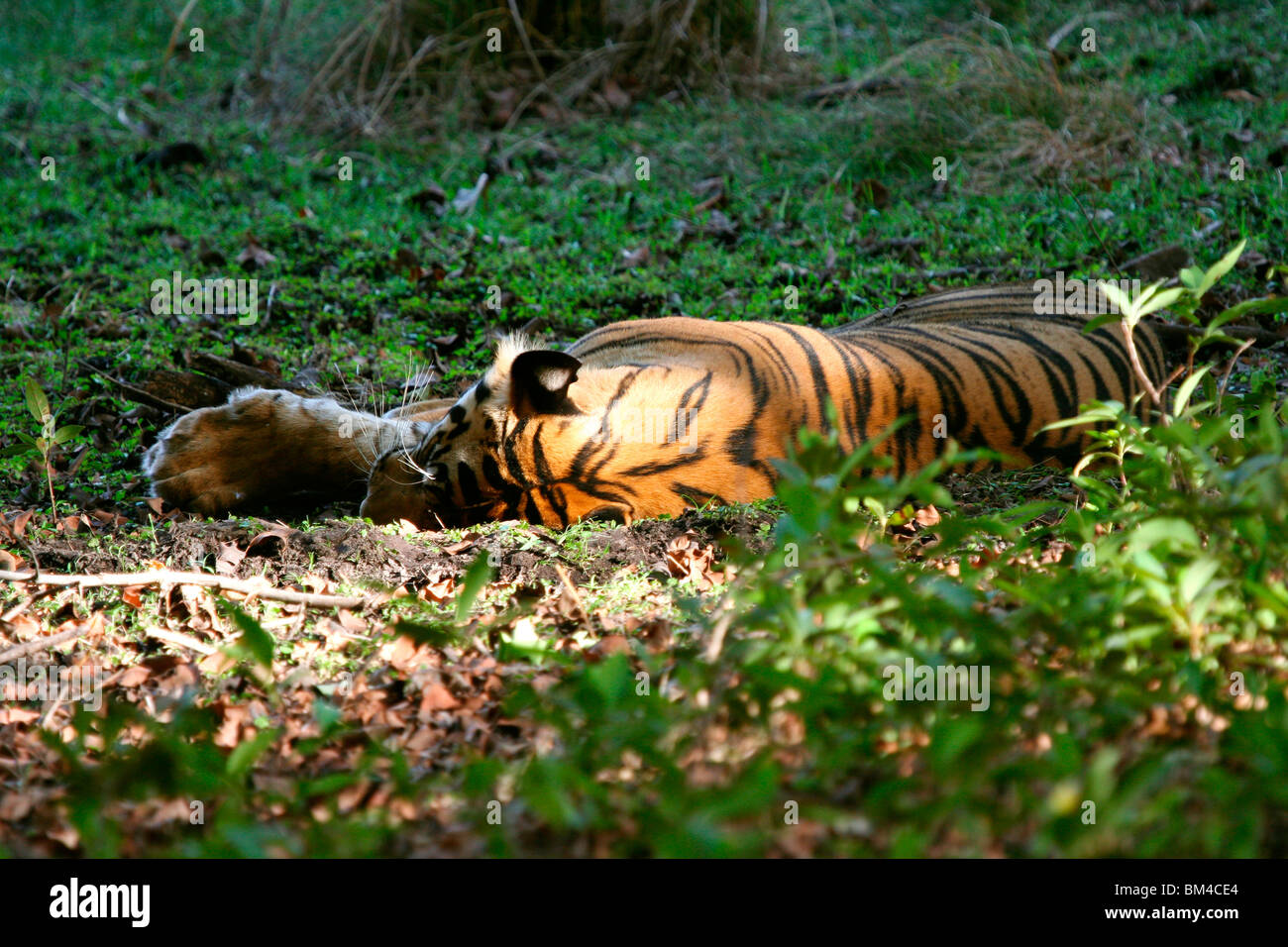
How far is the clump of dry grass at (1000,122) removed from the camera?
653 cm

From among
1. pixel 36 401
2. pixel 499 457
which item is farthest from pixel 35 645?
pixel 499 457

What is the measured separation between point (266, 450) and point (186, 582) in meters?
1.10

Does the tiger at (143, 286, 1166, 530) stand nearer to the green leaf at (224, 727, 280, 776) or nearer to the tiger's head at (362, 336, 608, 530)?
the tiger's head at (362, 336, 608, 530)

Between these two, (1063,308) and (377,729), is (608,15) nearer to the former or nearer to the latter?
(1063,308)

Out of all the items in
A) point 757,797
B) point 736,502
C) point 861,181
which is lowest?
point 757,797

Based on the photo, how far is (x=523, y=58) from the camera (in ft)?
26.2

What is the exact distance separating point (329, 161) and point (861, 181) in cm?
335

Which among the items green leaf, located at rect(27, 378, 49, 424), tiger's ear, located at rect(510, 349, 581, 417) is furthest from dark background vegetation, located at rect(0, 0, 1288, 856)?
tiger's ear, located at rect(510, 349, 581, 417)

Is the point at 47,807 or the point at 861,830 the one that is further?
the point at 47,807

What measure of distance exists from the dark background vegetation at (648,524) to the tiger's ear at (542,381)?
14.4 inches

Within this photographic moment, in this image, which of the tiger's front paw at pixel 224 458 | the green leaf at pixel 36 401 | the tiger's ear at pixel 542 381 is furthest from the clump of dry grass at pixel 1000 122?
the green leaf at pixel 36 401

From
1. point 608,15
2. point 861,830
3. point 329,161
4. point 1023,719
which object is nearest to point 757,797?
point 861,830

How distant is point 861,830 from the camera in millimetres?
1669
